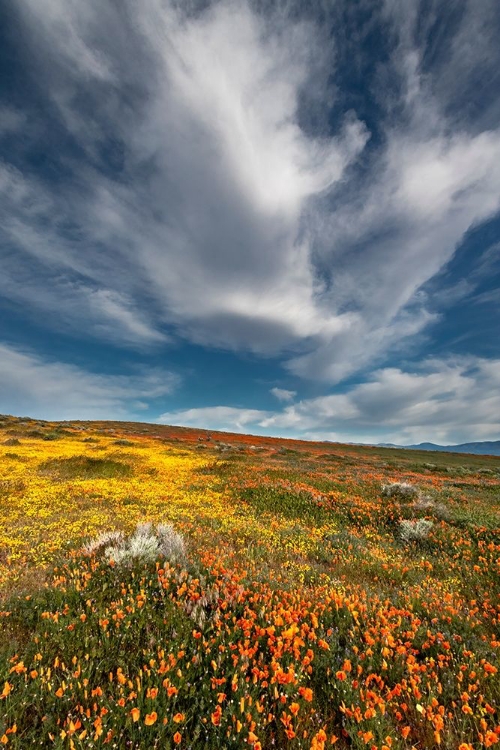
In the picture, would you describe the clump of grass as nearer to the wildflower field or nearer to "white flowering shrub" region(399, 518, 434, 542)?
the wildflower field

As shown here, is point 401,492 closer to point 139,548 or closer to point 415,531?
point 415,531

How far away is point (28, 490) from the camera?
50.8ft

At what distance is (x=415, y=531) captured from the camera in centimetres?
1059

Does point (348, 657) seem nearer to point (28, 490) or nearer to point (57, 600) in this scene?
point (57, 600)

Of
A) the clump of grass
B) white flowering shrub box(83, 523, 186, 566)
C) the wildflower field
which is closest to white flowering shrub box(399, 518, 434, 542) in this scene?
the wildflower field

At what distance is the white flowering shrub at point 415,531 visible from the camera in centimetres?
1045

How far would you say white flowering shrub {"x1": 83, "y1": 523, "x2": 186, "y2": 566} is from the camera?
659 cm

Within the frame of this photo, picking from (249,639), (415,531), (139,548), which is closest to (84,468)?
(139,548)

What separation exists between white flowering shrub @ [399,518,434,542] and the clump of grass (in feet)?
52.7

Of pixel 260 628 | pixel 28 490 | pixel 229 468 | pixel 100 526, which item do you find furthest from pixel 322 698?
pixel 229 468

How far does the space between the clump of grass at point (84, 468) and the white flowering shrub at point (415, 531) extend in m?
16.1

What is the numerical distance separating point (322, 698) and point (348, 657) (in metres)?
0.73

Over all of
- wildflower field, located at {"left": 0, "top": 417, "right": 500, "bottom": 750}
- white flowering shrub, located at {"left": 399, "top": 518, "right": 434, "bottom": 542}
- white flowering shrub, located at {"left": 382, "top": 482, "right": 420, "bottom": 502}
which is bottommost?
wildflower field, located at {"left": 0, "top": 417, "right": 500, "bottom": 750}

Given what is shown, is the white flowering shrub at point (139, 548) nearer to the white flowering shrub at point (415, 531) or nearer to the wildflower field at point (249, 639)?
the wildflower field at point (249, 639)
